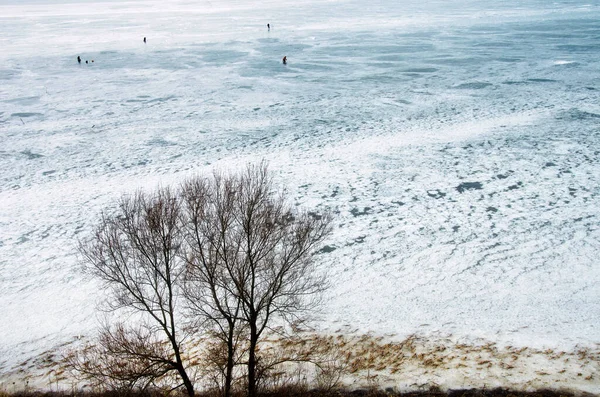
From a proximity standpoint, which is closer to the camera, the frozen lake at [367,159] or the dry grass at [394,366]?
the dry grass at [394,366]

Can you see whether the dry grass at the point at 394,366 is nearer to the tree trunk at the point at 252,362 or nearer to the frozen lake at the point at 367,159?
the frozen lake at the point at 367,159

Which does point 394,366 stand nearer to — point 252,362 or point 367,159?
point 252,362

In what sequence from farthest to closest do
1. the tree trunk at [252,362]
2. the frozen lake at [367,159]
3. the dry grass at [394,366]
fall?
the frozen lake at [367,159], the dry grass at [394,366], the tree trunk at [252,362]

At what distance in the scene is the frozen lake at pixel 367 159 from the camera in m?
15.5

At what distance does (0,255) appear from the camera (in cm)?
1827

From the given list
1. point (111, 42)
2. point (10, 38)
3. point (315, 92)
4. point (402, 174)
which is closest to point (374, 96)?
point (315, 92)

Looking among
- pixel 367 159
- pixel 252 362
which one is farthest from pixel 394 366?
pixel 367 159

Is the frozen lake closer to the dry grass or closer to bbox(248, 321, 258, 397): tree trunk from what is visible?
the dry grass

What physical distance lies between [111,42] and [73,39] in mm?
7244

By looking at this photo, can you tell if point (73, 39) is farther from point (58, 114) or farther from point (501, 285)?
point (501, 285)

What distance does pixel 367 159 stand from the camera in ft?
84.0

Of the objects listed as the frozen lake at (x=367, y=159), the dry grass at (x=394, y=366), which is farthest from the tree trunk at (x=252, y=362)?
the frozen lake at (x=367, y=159)

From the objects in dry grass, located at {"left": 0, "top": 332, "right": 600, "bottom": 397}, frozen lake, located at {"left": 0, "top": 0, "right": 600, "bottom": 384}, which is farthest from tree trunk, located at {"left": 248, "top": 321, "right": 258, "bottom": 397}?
frozen lake, located at {"left": 0, "top": 0, "right": 600, "bottom": 384}

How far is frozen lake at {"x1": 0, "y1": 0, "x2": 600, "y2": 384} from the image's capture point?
1546cm
